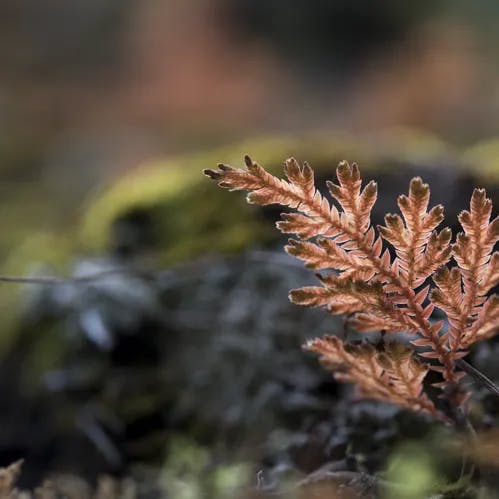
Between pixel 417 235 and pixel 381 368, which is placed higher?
pixel 417 235

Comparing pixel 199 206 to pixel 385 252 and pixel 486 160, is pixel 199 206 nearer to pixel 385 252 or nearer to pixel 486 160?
pixel 486 160

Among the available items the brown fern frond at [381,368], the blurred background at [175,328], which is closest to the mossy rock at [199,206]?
the blurred background at [175,328]

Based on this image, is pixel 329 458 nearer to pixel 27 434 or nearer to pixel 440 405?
pixel 440 405

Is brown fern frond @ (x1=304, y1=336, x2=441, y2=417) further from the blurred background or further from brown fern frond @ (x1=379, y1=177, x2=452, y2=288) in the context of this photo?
the blurred background

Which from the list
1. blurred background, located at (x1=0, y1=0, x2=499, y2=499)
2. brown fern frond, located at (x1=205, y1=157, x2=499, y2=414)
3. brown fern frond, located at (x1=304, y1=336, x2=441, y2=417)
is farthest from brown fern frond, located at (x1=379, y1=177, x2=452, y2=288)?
blurred background, located at (x1=0, y1=0, x2=499, y2=499)

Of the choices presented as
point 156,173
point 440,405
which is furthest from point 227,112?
point 440,405

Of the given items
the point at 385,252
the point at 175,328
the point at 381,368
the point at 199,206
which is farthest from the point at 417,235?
the point at 199,206
